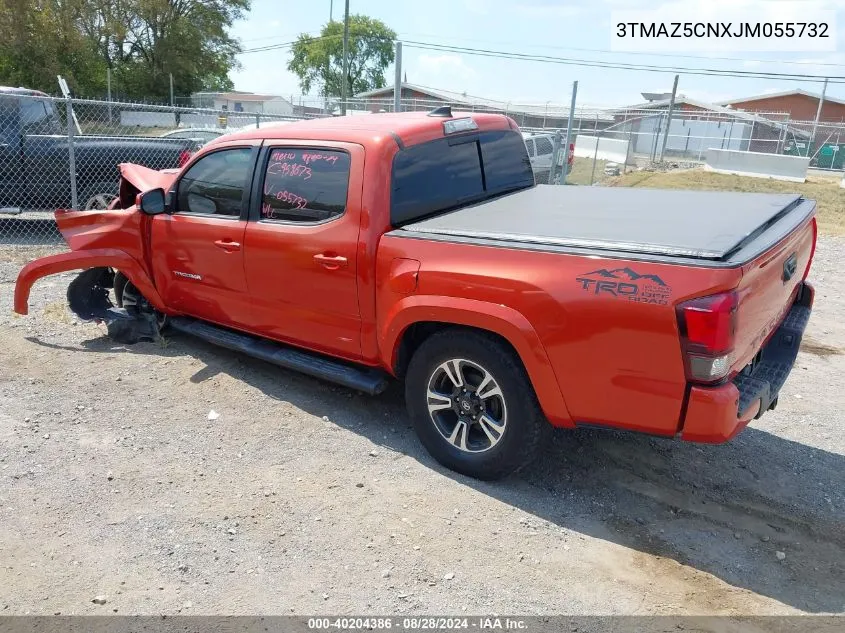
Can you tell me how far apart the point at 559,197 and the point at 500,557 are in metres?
2.47

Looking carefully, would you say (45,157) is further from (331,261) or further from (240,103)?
(240,103)

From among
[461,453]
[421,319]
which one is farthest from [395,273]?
[461,453]

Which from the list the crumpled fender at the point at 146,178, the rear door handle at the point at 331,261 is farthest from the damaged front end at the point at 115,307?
the rear door handle at the point at 331,261

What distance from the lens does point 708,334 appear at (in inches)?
110

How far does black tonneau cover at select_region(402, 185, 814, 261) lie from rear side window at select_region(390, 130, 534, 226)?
0.11m

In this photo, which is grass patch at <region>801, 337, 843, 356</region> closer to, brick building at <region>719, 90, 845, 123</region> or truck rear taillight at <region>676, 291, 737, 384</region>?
truck rear taillight at <region>676, 291, 737, 384</region>

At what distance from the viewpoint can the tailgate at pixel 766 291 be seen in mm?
2922

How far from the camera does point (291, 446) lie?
13.7ft

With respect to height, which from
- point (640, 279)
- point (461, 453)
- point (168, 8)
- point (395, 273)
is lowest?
point (461, 453)

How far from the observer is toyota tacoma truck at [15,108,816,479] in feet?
9.75

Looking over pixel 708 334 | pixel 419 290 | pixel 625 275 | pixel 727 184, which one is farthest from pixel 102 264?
pixel 727 184

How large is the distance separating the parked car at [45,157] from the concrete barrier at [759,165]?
2112 cm

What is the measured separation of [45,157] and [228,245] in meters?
6.56

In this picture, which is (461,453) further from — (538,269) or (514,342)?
(538,269)
